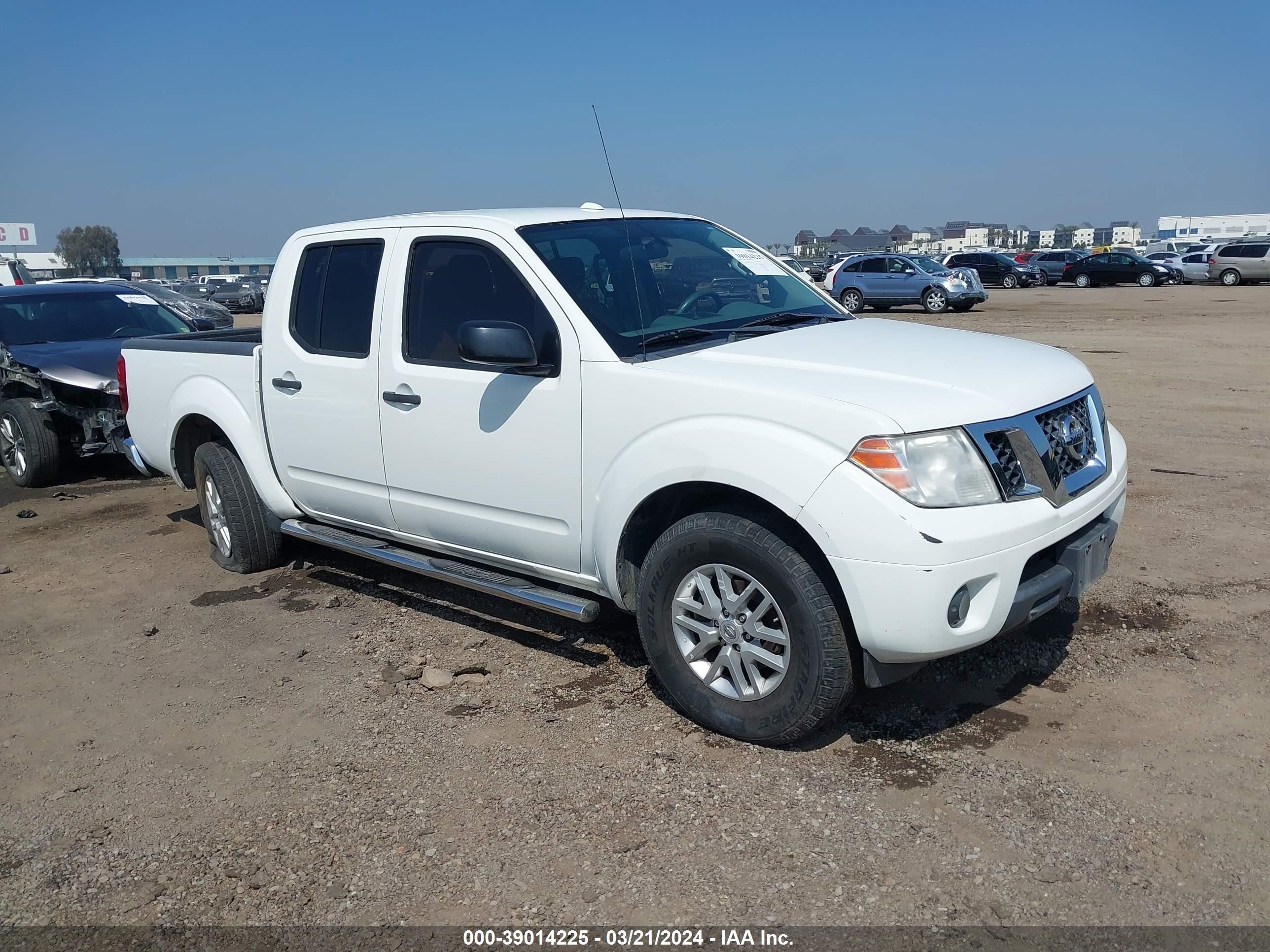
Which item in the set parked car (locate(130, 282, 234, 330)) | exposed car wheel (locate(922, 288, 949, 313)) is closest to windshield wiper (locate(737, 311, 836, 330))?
parked car (locate(130, 282, 234, 330))

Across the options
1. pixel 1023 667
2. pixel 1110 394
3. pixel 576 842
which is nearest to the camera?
pixel 576 842

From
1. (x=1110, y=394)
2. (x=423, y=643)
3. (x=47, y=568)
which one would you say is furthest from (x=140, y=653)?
(x=1110, y=394)

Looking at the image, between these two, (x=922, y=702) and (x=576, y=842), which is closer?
(x=576, y=842)

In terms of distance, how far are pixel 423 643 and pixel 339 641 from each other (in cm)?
44

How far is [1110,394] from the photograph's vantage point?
1151 centimetres

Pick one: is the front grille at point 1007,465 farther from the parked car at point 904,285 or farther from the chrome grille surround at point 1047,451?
the parked car at point 904,285

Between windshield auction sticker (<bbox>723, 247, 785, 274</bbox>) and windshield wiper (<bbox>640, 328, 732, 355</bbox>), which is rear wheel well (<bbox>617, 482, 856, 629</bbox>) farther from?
windshield auction sticker (<bbox>723, 247, 785, 274</bbox>)

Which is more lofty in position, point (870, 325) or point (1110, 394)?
point (870, 325)

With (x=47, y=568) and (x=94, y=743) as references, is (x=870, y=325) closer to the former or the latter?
(x=94, y=743)

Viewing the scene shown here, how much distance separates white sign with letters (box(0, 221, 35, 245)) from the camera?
100625 millimetres

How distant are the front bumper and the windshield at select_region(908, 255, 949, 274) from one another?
2637cm

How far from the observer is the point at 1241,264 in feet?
119

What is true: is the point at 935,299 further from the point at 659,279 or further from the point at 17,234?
the point at 17,234

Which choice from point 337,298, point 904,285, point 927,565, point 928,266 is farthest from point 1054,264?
point 927,565
